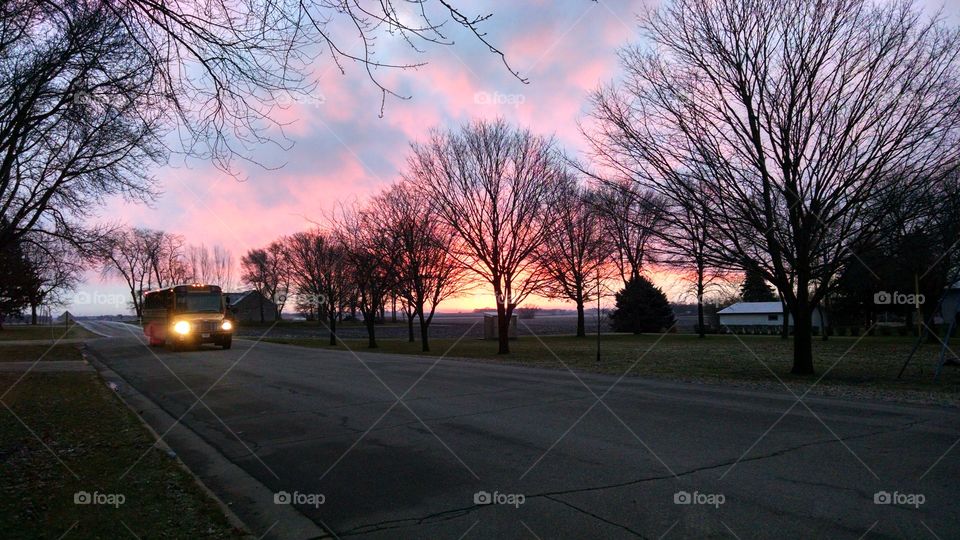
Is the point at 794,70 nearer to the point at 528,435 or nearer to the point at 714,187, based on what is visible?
the point at 714,187

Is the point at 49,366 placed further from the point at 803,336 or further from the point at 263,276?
the point at 263,276

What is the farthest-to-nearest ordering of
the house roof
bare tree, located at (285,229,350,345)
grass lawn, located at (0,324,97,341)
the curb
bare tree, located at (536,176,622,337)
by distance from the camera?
the house roof, grass lawn, located at (0,324,97,341), bare tree, located at (285,229,350,345), bare tree, located at (536,176,622,337), the curb

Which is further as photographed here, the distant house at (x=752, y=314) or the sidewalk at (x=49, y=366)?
the distant house at (x=752, y=314)

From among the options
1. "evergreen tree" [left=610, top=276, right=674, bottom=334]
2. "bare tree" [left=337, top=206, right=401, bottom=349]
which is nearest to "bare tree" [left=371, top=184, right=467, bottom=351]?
"bare tree" [left=337, top=206, right=401, bottom=349]

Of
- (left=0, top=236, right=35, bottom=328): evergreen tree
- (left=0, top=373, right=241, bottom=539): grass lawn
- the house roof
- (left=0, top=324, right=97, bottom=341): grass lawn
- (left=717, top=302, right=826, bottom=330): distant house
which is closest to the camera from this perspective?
(left=0, top=373, right=241, bottom=539): grass lawn

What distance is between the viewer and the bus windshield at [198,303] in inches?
1225

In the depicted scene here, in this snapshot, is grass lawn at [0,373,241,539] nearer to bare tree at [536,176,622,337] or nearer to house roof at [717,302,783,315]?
bare tree at [536,176,622,337]

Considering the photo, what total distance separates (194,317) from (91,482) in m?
26.9

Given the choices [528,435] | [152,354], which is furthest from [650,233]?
[152,354]

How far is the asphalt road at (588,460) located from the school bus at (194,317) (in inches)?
732

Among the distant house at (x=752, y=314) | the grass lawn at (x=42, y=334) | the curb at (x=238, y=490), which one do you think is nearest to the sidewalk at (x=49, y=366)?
the curb at (x=238, y=490)

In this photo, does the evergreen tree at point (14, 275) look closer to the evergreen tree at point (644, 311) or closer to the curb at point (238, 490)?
the curb at point (238, 490)

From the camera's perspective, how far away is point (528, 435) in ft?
27.7

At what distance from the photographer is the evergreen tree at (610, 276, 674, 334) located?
5644 cm
